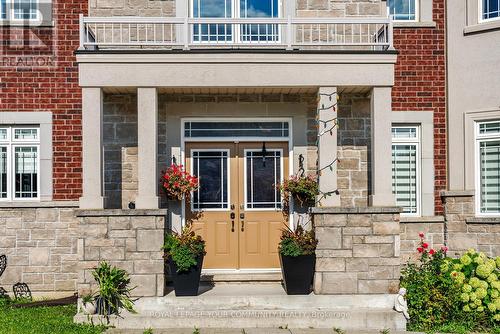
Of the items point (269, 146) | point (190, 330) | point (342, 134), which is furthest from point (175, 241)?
point (342, 134)

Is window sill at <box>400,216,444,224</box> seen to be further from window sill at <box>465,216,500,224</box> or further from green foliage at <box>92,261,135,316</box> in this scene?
green foliage at <box>92,261,135,316</box>

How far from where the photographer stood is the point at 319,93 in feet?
27.8

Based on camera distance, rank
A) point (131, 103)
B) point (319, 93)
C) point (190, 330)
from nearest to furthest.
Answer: point (190, 330), point (319, 93), point (131, 103)

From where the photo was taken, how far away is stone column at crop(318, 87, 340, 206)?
8359 millimetres

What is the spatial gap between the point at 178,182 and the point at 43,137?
275 centimetres

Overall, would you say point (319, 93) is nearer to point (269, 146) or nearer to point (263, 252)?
point (269, 146)

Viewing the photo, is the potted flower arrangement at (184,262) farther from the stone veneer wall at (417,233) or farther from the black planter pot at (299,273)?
the stone veneer wall at (417,233)

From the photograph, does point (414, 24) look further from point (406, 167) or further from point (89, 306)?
point (89, 306)

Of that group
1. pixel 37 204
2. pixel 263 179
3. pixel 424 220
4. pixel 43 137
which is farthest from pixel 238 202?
pixel 43 137

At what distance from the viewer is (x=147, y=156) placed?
8227mm

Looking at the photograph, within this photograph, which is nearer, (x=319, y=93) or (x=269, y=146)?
(x=319, y=93)

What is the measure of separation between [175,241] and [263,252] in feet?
6.72

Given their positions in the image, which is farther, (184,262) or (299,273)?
(299,273)

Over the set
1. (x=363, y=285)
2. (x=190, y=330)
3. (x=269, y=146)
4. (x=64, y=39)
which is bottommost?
(x=190, y=330)
